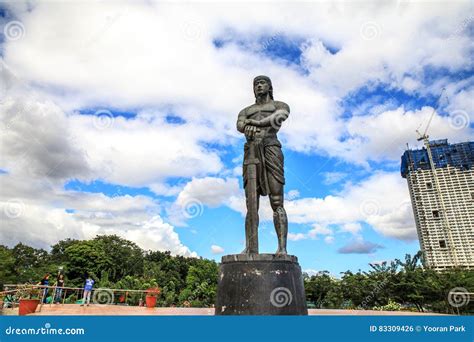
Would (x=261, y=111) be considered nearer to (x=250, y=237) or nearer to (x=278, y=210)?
(x=278, y=210)

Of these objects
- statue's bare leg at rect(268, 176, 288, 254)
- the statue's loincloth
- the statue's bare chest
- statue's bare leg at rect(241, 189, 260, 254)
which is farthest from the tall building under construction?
the statue's bare chest

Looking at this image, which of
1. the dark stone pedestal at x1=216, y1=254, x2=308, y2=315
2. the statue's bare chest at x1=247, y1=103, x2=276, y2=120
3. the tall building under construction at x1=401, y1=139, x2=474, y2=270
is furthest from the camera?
the tall building under construction at x1=401, y1=139, x2=474, y2=270

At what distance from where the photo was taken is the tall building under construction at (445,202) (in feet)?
86.0

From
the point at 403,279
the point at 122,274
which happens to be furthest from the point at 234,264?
the point at 122,274

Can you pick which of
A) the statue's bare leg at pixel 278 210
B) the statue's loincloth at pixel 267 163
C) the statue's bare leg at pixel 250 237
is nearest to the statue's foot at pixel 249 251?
the statue's bare leg at pixel 250 237

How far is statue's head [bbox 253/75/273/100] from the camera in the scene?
6.73m

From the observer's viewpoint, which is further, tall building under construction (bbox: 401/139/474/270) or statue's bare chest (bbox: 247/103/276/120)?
tall building under construction (bbox: 401/139/474/270)

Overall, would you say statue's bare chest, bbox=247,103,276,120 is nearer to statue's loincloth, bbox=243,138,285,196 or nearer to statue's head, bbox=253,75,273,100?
statue's head, bbox=253,75,273,100

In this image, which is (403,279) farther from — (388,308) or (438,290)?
(388,308)

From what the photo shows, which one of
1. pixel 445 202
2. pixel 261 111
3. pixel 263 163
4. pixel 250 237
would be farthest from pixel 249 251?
pixel 445 202

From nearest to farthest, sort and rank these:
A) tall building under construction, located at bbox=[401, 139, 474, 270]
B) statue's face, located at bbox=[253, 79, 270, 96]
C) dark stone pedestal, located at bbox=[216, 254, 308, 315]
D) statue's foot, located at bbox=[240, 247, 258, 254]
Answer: dark stone pedestal, located at bbox=[216, 254, 308, 315], statue's foot, located at bbox=[240, 247, 258, 254], statue's face, located at bbox=[253, 79, 270, 96], tall building under construction, located at bbox=[401, 139, 474, 270]

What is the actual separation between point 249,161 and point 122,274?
4182cm

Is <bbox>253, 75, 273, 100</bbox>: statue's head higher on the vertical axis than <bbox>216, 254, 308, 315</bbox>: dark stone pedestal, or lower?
higher

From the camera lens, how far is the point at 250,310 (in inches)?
204
